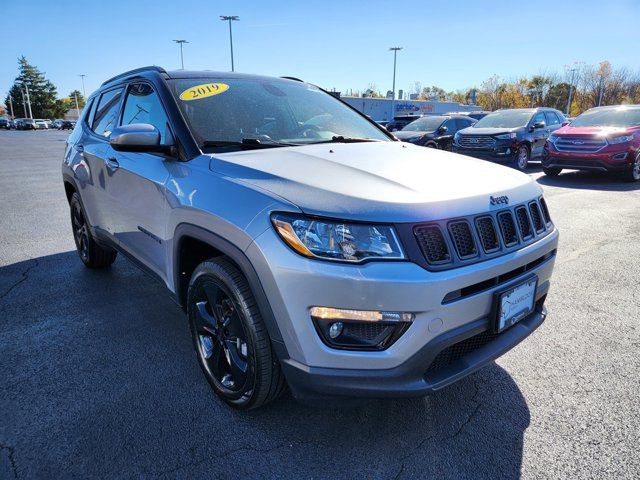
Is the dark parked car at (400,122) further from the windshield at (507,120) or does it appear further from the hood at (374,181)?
the hood at (374,181)

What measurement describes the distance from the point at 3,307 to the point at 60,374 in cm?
142

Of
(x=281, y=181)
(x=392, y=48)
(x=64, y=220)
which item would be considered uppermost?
(x=392, y=48)

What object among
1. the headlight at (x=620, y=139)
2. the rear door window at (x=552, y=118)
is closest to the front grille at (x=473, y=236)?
the headlight at (x=620, y=139)

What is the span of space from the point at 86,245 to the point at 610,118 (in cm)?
1154

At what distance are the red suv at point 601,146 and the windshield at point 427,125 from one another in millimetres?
4699

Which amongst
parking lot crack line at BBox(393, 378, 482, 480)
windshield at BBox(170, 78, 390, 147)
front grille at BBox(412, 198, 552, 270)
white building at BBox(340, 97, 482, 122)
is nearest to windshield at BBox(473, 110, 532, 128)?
windshield at BBox(170, 78, 390, 147)

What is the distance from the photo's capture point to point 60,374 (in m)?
2.75

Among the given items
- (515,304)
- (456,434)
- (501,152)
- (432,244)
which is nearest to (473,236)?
(432,244)

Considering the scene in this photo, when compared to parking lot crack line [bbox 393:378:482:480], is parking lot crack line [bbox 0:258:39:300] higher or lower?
lower

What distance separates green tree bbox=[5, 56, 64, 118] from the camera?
349ft

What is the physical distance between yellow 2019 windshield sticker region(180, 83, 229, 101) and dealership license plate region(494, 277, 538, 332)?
6.96ft

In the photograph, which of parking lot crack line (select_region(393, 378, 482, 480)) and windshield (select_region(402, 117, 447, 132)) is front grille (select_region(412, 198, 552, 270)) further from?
windshield (select_region(402, 117, 447, 132))

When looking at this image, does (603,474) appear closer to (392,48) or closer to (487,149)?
(487,149)

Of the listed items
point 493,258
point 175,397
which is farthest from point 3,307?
point 493,258
